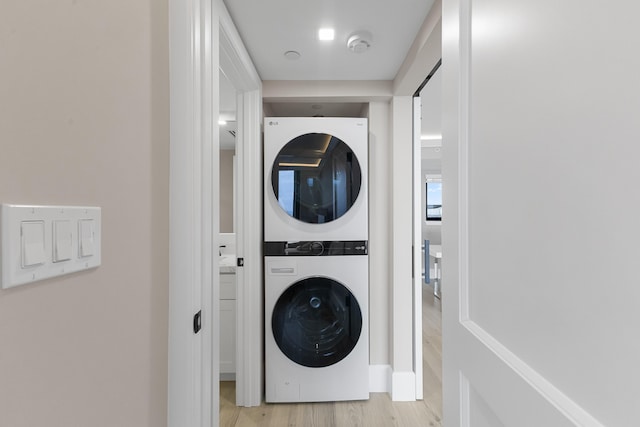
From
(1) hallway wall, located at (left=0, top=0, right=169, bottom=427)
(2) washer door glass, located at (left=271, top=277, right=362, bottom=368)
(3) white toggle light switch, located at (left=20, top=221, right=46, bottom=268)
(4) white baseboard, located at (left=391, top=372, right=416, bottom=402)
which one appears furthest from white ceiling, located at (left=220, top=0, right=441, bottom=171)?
(4) white baseboard, located at (left=391, top=372, right=416, bottom=402)

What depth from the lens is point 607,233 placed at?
386mm

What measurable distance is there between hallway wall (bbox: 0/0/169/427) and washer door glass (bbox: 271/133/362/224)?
1.15m

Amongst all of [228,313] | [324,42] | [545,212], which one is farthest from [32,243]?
[228,313]

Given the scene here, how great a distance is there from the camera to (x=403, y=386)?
2.14 m

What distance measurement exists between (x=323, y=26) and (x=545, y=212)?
56.7 inches

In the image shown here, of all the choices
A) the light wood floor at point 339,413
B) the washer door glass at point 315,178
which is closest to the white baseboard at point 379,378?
the light wood floor at point 339,413

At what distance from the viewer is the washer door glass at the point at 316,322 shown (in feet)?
6.72

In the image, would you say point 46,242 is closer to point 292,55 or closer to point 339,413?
point 292,55

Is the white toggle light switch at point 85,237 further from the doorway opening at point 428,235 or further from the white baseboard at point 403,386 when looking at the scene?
the white baseboard at point 403,386

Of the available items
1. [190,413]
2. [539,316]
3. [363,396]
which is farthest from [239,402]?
[539,316]

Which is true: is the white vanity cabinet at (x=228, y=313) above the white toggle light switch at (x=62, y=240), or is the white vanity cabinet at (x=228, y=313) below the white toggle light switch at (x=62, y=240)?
below

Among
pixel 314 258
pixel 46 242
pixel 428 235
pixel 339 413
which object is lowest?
pixel 339 413

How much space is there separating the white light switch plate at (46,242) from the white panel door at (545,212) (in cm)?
82

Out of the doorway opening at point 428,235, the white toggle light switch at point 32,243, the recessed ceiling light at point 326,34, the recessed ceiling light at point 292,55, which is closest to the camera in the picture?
the white toggle light switch at point 32,243
